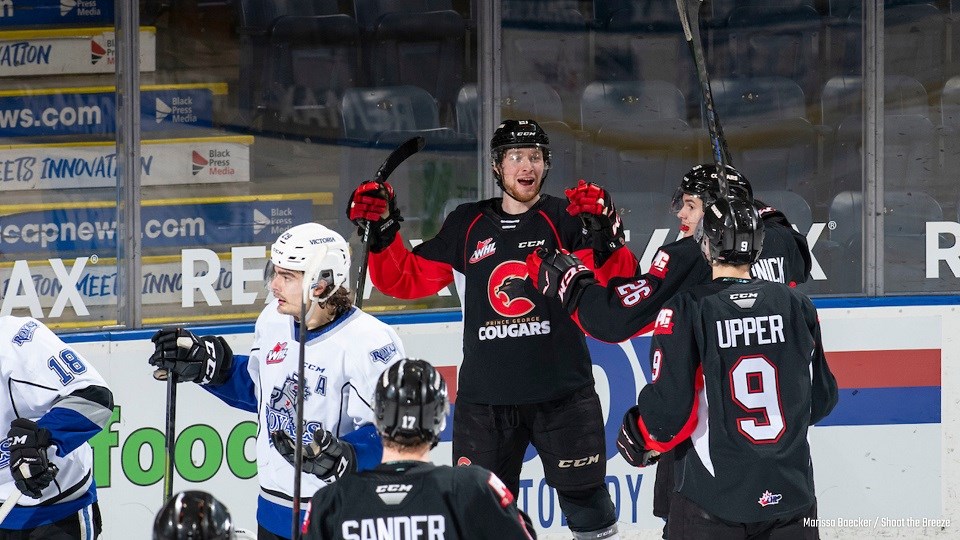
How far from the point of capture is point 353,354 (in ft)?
10.2

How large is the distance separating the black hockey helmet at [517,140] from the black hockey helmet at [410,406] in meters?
1.85

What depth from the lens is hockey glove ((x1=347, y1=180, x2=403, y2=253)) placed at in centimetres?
418

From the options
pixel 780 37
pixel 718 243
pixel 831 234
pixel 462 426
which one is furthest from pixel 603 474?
pixel 780 37

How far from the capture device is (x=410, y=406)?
237 centimetres

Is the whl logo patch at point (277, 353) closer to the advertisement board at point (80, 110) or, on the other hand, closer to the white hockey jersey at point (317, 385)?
the white hockey jersey at point (317, 385)

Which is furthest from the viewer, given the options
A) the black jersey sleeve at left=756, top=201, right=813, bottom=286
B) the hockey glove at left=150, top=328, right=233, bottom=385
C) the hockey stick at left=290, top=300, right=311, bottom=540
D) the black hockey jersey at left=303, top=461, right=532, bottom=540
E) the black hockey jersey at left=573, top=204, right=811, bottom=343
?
the black jersey sleeve at left=756, top=201, right=813, bottom=286

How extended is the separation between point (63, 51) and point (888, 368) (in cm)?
326

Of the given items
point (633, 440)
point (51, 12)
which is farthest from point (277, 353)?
point (51, 12)

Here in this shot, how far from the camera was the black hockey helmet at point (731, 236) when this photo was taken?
311cm

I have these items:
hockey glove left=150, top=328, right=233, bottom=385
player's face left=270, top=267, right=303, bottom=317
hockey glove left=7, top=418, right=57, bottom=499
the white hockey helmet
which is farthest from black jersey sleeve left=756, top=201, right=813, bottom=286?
hockey glove left=7, top=418, right=57, bottom=499

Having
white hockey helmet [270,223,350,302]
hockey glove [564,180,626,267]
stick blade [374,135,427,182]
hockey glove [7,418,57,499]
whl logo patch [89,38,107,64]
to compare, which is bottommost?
hockey glove [7,418,57,499]

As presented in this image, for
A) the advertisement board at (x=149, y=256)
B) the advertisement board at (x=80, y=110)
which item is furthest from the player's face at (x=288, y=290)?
the advertisement board at (x=80, y=110)

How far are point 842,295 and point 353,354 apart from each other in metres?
2.62

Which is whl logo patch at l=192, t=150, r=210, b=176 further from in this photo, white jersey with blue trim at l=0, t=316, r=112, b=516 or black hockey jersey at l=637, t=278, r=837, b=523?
black hockey jersey at l=637, t=278, r=837, b=523
